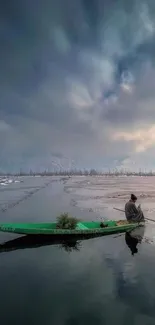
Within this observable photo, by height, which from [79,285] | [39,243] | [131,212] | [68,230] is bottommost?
[79,285]

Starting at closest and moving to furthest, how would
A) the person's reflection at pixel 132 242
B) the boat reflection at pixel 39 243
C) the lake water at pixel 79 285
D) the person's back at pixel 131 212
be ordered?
the lake water at pixel 79 285
the person's reflection at pixel 132 242
the boat reflection at pixel 39 243
the person's back at pixel 131 212

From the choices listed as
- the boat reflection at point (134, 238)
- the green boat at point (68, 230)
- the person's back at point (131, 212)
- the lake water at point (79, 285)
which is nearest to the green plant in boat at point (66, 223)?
the green boat at point (68, 230)

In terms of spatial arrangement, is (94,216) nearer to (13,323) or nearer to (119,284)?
(119,284)

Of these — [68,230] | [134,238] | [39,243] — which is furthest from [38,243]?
[134,238]

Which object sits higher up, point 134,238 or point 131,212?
point 131,212

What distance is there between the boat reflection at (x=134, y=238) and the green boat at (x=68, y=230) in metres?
0.41

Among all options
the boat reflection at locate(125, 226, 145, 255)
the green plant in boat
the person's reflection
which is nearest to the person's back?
the boat reflection at locate(125, 226, 145, 255)

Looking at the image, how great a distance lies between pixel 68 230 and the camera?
66.7 feet

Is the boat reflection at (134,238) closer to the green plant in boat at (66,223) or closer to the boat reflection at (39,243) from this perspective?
the boat reflection at (39,243)

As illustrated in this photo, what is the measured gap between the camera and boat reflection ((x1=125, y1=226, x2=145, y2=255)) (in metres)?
19.1

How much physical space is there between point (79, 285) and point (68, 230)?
23.6 ft

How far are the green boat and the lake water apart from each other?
3.36ft

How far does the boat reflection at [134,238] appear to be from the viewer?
19.1 m

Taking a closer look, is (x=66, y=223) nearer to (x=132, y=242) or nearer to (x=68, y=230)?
(x=68, y=230)
